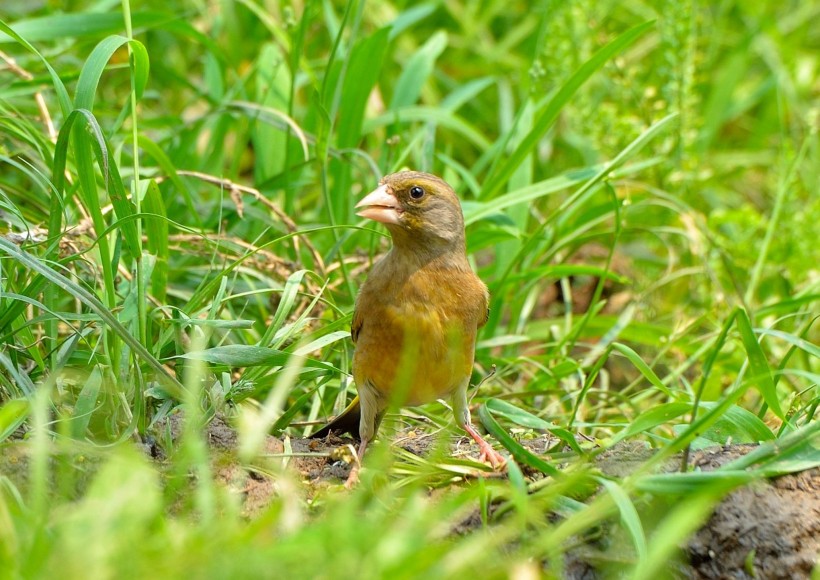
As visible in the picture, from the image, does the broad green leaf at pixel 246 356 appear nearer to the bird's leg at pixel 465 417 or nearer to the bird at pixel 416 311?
the bird at pixel 416 311

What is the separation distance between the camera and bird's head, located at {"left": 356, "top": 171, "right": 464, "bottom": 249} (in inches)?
136

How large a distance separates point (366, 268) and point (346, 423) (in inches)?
34.9

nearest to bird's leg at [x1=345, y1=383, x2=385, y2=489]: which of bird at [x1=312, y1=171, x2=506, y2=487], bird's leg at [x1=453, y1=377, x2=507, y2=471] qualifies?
bird at [x1=312, y1=171, x2=506, y2=487]

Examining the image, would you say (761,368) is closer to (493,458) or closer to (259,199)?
(493,458)

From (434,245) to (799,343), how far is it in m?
1.14

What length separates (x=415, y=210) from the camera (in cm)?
350


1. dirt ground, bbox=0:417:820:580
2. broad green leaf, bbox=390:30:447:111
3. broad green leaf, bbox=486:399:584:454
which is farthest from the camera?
broad green leaf, bbox=390:30:447:111

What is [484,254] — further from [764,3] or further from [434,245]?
[764,3]

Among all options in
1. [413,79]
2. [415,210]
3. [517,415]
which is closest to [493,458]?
[517,415]

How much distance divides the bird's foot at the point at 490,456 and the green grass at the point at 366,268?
0.33 ft

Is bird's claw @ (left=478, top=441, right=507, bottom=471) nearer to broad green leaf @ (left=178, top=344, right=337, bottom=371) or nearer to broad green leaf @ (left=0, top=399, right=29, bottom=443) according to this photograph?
broad green leaf @ (left=178, top=344, right=337, bottom=371)

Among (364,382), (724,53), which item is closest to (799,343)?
(364,382)

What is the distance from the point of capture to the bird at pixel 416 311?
10.7 ft

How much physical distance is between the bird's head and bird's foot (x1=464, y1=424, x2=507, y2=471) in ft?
2.08
